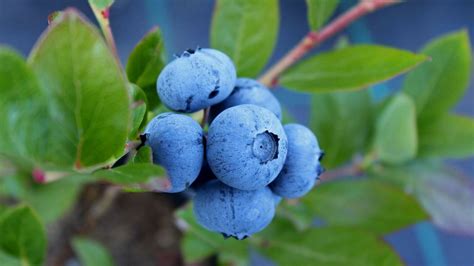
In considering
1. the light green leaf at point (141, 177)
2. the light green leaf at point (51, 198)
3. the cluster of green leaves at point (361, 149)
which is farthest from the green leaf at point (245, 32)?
the light green leaf at point (51, 198)

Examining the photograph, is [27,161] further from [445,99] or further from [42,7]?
[42,7]

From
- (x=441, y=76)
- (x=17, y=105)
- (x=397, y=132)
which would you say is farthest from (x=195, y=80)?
(x=441, y=76)

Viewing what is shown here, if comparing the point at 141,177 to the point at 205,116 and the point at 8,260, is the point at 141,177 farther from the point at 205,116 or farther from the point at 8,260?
the point at 8,260

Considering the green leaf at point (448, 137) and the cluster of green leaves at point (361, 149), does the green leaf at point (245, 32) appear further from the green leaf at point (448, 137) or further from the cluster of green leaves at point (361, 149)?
the green leaf at point (448, 137)

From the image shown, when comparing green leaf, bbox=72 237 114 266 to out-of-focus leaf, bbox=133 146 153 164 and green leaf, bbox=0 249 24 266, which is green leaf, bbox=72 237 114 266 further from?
out-of-focus leaf, bbox=133 146 153 164

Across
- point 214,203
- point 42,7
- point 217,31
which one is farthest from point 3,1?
point 214,203

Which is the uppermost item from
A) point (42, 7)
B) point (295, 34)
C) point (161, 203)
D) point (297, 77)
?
point (297, 77)
